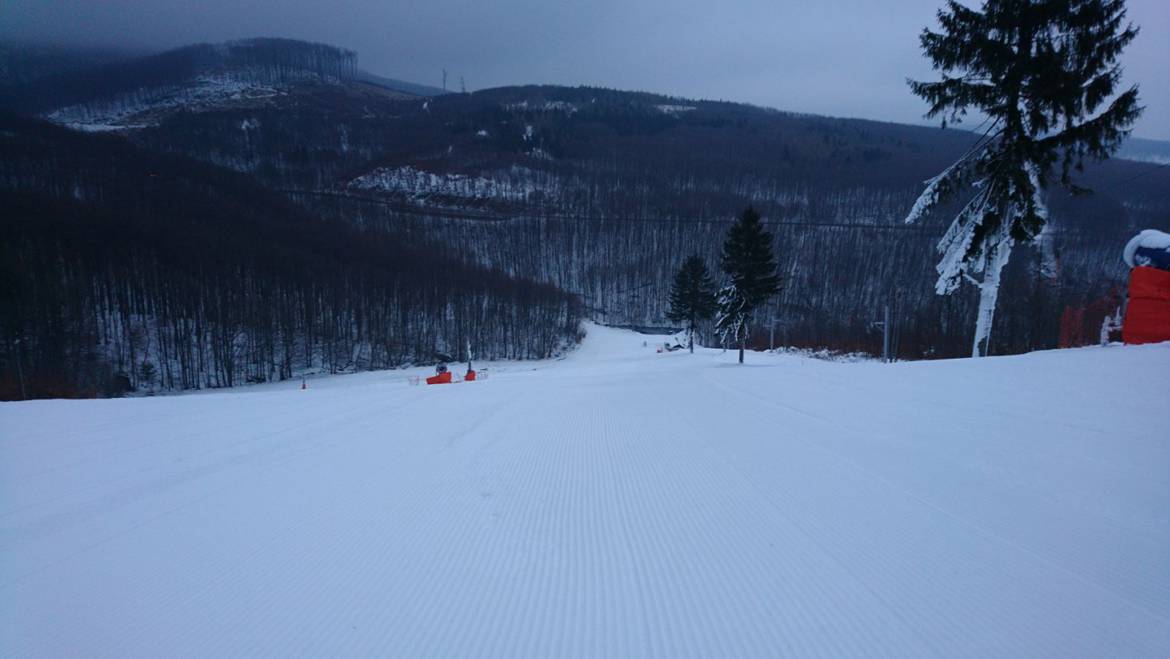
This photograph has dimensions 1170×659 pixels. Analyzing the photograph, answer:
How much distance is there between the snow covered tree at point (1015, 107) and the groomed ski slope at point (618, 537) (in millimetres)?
6618

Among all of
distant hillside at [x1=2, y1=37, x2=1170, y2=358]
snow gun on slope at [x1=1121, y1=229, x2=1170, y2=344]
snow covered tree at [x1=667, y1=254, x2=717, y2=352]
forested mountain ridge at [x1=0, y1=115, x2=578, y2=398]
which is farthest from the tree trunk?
forested mountain ridge at [x1=0, y1=115, x2=578, y2=398]

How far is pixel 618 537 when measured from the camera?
8.93 ft

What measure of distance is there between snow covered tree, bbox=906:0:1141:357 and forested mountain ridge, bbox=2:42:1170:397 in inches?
1541

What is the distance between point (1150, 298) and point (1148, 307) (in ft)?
0.56

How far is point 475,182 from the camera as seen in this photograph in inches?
5133

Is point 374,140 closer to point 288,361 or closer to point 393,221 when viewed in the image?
point 393,221

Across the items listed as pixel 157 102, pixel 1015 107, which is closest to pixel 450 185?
pixel 157 102

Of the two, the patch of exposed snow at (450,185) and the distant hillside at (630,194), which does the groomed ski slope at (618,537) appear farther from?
the patch of exposed snow at (450,185)

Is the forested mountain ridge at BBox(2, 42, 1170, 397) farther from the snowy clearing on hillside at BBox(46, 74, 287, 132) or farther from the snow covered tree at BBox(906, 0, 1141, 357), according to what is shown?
the snow covered tree at BBox(906, 0, 1141, 357)

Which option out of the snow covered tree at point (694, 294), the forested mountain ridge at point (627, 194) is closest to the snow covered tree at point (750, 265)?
the snow covered tree at point (694, 294)

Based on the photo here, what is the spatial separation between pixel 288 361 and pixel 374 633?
59544 mm

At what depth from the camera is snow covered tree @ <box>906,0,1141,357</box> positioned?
9.12 metres

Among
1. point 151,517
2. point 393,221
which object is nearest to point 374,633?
point 151,517

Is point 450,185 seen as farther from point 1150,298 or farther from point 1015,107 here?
point 1150,298
